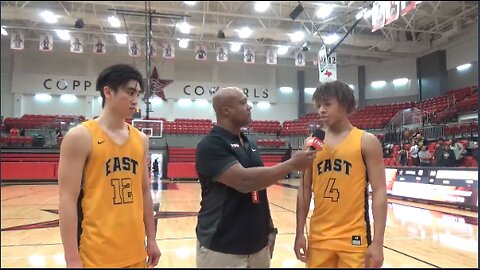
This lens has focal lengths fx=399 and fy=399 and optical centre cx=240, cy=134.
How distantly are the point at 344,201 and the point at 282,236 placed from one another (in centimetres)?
380

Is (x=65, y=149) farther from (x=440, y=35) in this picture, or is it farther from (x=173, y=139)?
(x=440, y=35)

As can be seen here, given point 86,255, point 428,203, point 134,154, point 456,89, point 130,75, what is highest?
point 456,89

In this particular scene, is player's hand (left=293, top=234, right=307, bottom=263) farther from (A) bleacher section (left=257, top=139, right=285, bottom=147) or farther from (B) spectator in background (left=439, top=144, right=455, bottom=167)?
(A) bleacher section (left=257, top=139, right=285, bottom=147)

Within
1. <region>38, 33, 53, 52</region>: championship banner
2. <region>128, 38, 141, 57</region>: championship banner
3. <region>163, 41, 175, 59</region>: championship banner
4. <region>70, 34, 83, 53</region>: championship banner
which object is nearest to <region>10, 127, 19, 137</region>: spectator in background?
<region>38, 33, 53, 52</region>: championship banner

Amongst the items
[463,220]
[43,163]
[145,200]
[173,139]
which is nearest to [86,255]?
[145,200]

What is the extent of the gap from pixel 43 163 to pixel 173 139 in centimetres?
616

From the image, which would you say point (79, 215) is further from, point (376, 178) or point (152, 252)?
point (376, 178)

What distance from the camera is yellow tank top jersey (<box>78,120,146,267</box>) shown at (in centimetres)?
180

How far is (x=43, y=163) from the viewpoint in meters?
17.1

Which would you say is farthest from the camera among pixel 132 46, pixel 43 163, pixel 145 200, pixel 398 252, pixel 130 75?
pixel 132 46

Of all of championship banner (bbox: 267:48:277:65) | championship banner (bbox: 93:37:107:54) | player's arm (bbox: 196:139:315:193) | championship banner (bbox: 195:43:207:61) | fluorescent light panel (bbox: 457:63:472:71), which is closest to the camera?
player's arm (bbox: 196:139:315:193)

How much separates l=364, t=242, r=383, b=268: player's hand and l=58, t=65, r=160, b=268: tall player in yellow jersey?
1.09 meters

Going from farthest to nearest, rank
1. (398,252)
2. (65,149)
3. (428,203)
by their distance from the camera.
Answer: (428,203) < (398,252) < (65,149)

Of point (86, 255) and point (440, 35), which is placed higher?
point (440, 35)
